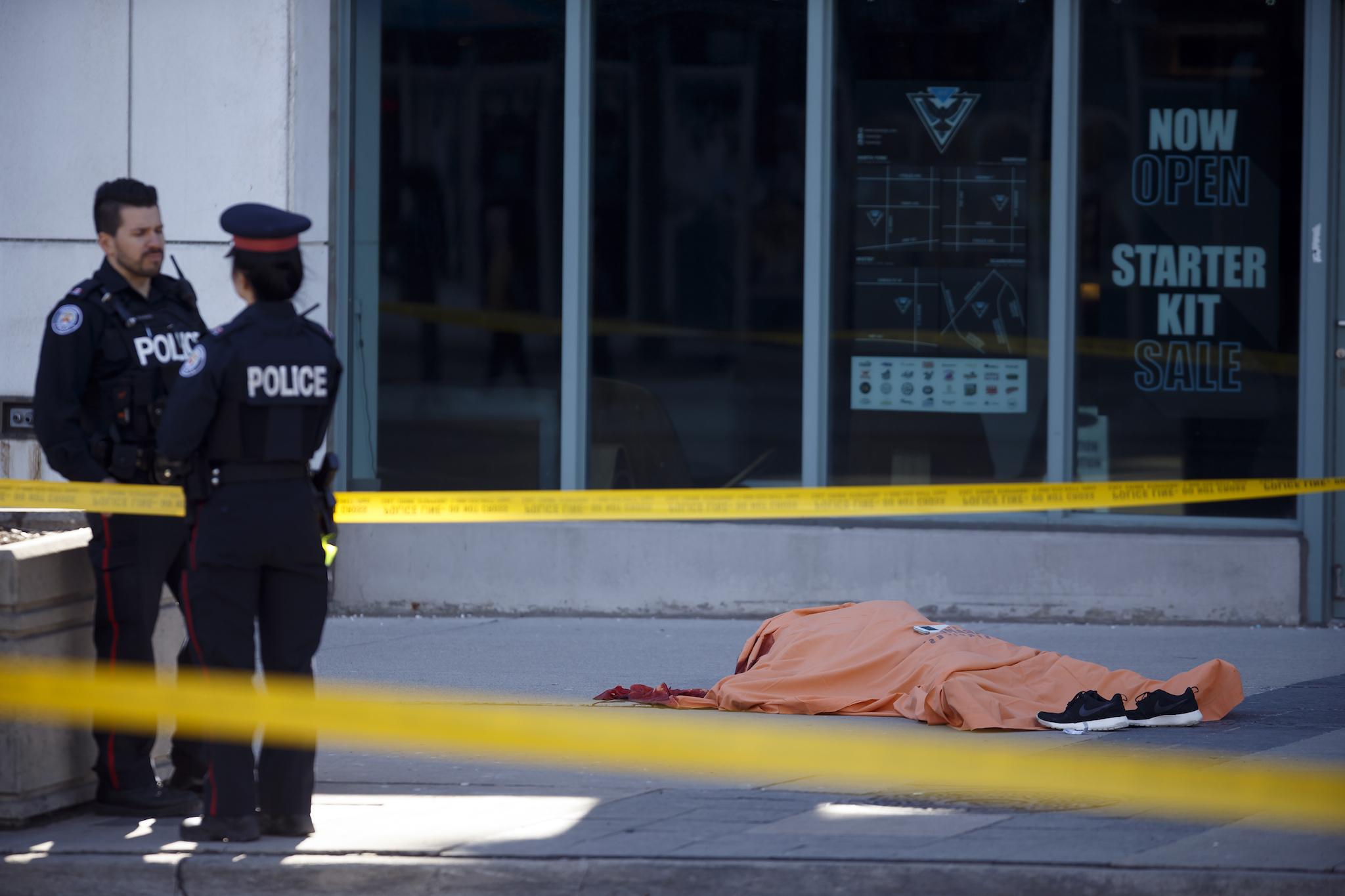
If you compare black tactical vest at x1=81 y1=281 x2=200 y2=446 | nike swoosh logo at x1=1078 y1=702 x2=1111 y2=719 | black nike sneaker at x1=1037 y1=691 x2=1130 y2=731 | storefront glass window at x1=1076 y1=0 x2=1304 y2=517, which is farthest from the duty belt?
storefront glass window at x1=1076 y1=0 x2=1304 y2=517

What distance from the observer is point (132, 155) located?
947 cm

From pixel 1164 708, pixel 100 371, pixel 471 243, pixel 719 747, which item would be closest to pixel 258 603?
pixel 100 371

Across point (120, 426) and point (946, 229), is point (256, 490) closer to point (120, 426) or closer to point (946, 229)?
point (120, 426)

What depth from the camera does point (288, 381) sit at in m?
5.12

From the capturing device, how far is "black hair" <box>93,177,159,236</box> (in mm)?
5598

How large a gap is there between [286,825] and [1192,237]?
6.02 metres

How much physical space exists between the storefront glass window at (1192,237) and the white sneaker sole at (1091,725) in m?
2.91

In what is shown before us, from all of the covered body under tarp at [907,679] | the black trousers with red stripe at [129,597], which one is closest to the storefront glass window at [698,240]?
the covered body under tarp at [907,679]

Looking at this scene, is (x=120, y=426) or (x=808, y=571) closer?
(x=120, y=426)

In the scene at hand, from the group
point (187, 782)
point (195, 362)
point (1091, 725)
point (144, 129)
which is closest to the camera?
point (195, 362)

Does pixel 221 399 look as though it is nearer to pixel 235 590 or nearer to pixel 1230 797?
pixel 235 590

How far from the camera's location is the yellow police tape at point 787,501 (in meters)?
7.06

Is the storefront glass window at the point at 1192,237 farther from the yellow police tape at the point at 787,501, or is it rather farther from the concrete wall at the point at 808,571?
the yellow police tape at the point at 787,501

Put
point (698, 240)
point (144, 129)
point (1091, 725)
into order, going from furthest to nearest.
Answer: point (698, 240), point (144, 129), point (1091, 725)
